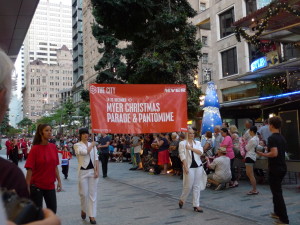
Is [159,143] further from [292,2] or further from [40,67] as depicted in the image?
[40,67]

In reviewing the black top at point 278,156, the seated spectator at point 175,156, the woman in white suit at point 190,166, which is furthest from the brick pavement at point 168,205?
the seated spectator at point 175,156

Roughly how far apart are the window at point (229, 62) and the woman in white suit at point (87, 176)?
22877 millimetres

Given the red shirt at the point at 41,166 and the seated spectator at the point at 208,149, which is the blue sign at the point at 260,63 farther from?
the red shirt at the point at 41,166

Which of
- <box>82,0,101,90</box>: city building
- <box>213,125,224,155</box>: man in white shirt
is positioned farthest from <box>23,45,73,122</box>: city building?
<box>213,125,224,155</box>: man in white shirt

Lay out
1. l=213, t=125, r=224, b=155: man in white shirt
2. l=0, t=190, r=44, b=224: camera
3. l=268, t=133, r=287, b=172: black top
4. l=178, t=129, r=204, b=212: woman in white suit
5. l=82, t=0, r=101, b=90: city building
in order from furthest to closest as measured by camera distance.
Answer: l=82, t=0, r=101, b=90: city building < l=213, t=125, r=224, b=155: man in white shirt < l=178, t=129, r=204, b=212: woman in white suit < l=268, t=133, r=287, b=172: black top < l=0, t=190, r=44, b=224: camera

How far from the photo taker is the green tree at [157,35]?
1413cm

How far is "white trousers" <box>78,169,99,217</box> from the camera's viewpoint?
23.7 feet

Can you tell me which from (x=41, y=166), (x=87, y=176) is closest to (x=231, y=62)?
(x=87, y=176)

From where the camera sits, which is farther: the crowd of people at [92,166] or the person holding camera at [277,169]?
the person holding camera at [277,169]

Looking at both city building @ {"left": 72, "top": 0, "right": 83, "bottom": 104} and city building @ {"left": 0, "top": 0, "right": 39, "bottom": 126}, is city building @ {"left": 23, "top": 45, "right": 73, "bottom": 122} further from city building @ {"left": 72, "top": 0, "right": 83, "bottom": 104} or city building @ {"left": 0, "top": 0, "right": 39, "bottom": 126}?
city building @ {"left": 0, "top": 0, "right": 39, "bottom": 126}

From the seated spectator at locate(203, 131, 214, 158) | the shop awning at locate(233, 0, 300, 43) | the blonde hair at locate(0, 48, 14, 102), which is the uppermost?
the shop awning at locate(233, 0, 300, 43)

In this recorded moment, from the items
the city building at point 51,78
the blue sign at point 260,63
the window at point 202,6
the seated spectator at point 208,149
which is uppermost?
the city building at point 51,78

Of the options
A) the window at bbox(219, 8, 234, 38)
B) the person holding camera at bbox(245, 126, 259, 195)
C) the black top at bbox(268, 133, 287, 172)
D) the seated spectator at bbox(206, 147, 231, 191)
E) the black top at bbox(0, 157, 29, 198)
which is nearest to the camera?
the black top at bbox(0, 157, 29, 198)

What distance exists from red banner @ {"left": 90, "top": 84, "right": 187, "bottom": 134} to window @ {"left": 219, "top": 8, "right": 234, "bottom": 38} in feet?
73.2
